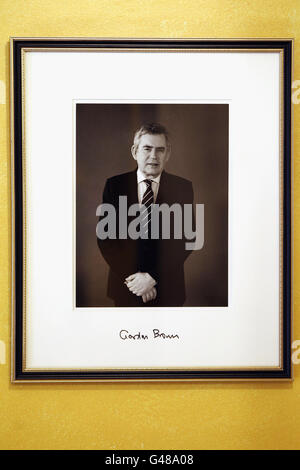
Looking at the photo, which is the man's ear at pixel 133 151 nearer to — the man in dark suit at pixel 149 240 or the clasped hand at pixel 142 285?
the man in dark suit at pixel 149 240

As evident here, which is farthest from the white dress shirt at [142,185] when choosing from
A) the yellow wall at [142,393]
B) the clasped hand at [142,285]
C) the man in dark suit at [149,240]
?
the yellow wall at [142,393]

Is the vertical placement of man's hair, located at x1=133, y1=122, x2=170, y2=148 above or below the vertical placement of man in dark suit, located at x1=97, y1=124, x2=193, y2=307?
above

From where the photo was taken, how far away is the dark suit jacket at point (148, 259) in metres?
0.92

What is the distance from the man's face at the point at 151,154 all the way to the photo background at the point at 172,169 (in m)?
0.02

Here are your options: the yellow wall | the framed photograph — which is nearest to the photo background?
the framed photograph

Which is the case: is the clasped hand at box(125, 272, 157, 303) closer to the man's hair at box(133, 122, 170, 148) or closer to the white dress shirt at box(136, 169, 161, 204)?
the white dress shirt at box(136, 169, 161, 204)

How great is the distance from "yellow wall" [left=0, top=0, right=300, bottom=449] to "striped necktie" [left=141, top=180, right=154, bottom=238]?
354mm

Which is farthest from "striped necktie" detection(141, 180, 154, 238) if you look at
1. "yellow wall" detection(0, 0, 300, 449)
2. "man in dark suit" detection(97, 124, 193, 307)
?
"yellow wall" detection(0, 0, 300, 449)

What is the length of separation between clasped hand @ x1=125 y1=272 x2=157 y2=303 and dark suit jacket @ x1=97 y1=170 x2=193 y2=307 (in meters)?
0.01

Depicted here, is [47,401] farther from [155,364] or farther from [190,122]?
[190,122]

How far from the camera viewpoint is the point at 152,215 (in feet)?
3.02

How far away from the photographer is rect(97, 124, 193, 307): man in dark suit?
3.02 ft

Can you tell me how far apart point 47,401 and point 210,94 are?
91 centimetres
